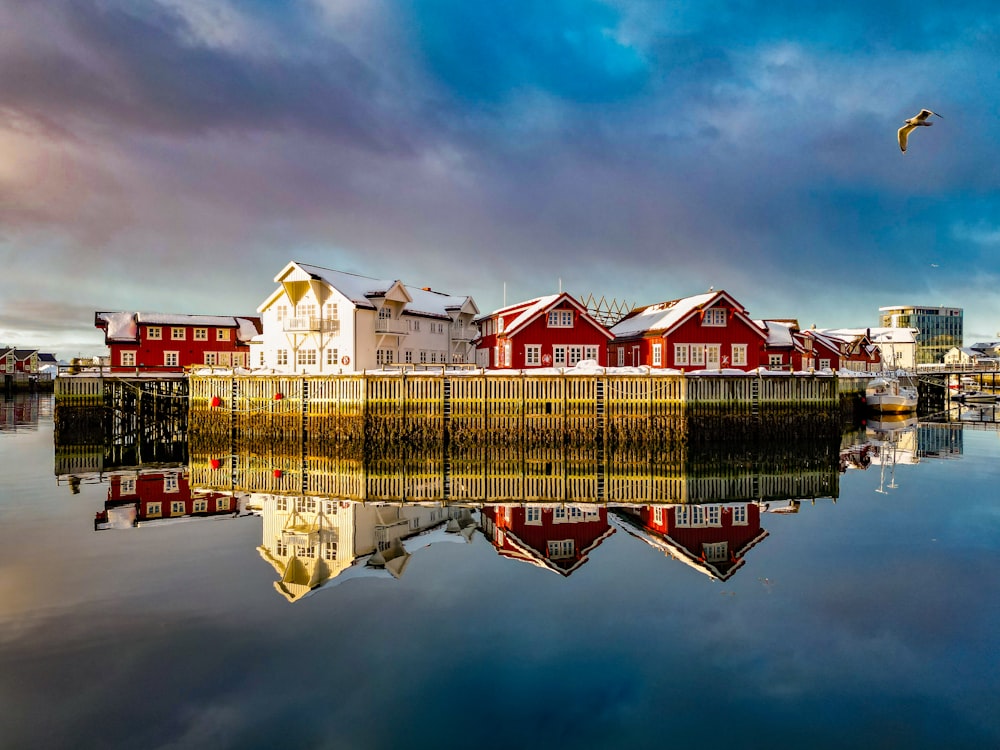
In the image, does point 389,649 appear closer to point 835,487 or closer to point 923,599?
point 923,599

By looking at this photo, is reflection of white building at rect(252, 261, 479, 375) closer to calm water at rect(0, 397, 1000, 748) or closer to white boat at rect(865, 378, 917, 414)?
calm water at rect(0, 397, 1000, 748)

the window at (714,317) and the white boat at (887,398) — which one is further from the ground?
the window at (714,317)

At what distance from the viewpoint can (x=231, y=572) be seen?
16.6 m

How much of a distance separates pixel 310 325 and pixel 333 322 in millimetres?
A: 1577

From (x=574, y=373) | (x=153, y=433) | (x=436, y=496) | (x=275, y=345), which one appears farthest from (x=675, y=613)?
(x=153, y=433)

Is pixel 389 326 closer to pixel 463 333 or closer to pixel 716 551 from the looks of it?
pixel 463 333

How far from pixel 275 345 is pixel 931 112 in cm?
4003

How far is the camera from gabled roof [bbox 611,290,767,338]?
45031mm

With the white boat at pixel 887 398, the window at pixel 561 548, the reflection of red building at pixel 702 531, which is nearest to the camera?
the reflection of red building at pixel 702 531

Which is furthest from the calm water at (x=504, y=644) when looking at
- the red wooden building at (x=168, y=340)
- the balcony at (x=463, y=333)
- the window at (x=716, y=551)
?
the red wooden building at (x=168, y=340)

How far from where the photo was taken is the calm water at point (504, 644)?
31.4 ft

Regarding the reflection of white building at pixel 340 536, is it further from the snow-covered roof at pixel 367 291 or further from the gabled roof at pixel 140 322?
the gabled roof at pixel 140 322

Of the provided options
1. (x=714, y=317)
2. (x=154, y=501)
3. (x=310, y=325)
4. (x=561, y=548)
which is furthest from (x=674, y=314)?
(x=154, y=501)

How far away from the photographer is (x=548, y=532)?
20328 mm
